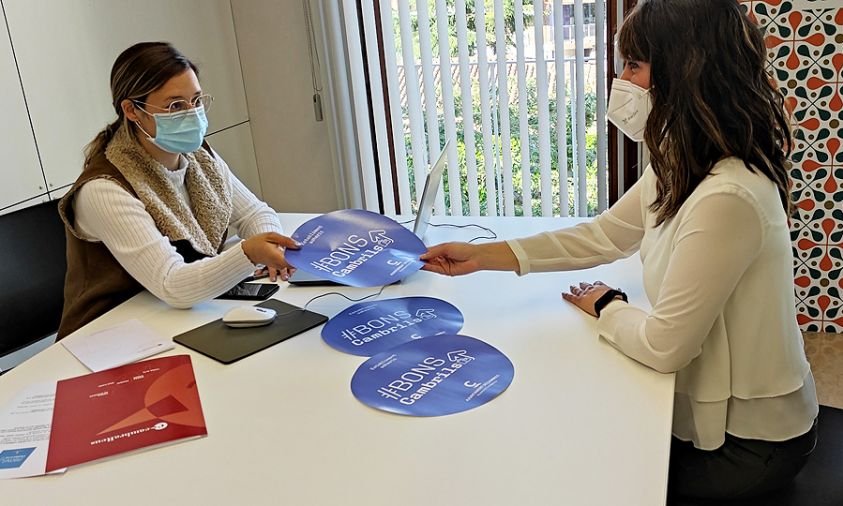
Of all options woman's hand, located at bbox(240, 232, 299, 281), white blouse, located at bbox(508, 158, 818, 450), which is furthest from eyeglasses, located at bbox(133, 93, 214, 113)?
white blouse, located at bbox(508, 158, 818, 450)

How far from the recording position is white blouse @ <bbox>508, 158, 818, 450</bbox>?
3.99ft

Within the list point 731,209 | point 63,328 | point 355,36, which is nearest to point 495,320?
point 731,209

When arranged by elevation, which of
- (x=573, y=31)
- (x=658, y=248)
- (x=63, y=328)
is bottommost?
(x=63, y=328)

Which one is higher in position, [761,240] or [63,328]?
[761,240]

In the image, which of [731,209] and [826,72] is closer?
[731,209]

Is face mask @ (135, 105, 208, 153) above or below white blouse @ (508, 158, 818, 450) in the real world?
above

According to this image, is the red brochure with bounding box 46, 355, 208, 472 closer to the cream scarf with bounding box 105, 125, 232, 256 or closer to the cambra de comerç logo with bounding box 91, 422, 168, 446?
the cambra de comerç logo with bounding box 91, 422, 168, 446

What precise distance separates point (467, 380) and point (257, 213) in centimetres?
110

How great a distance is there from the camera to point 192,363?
4.76 feet

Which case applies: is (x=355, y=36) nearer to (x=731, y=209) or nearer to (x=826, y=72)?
(x=826, y=72)

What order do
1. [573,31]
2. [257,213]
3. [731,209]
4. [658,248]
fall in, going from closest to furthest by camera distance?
[731,209] → [658,248] → [257,213] → [573,31]

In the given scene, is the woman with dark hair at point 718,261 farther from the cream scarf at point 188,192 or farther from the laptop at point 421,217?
the cream scarf at point 188,192

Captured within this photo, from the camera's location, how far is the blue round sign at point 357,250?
1.55m

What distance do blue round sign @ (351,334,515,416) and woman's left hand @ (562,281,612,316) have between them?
25 cm
